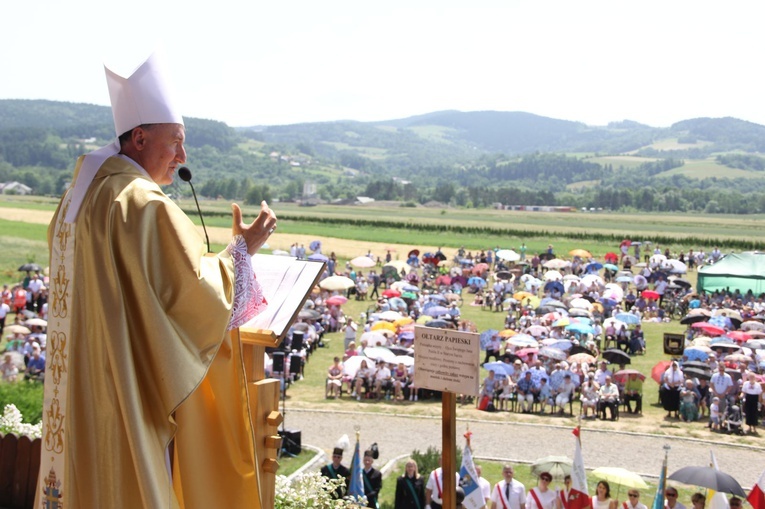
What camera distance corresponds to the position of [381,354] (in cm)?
1917

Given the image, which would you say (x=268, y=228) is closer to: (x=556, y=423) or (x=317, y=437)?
(x=317, y=437)

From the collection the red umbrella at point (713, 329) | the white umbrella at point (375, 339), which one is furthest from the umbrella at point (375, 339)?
the red umbrella at point (713, 329)

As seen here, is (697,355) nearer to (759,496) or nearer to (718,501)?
(718,501)

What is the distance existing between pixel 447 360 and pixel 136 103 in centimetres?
241

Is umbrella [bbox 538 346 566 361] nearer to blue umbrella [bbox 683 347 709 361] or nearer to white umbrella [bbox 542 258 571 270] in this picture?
blue umbrella [bbox 683 347 709 361]

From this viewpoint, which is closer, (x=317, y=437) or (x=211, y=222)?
(x=317, y=437)

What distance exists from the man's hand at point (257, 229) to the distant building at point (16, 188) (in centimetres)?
14508

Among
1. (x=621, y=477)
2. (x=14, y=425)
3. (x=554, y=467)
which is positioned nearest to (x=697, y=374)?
(x=621, y=477)

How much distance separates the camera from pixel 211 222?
72.4m

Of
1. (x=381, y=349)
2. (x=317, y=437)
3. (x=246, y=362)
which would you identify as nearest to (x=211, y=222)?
(x=381, y=349)

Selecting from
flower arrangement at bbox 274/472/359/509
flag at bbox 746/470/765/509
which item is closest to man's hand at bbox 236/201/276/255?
flower arrangement at bbox 274/472/359/509

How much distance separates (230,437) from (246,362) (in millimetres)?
394

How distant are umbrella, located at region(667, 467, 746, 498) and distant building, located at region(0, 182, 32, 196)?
463 feet

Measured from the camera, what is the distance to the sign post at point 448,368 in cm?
461
